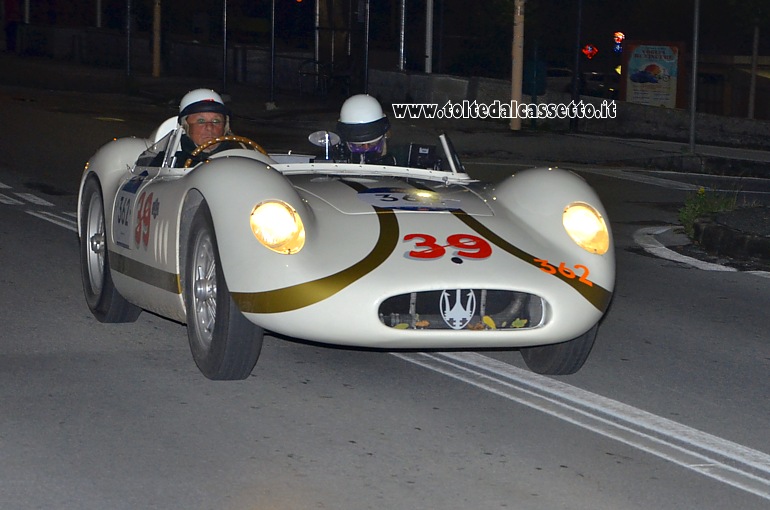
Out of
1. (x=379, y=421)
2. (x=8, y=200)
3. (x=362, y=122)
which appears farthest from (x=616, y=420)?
(x=8, y=200)

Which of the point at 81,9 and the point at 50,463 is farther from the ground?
the point at 81,9

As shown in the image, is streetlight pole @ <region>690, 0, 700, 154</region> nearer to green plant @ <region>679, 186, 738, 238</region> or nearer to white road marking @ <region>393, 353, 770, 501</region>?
green plant @ <region>679, 186, 738, 238</region>

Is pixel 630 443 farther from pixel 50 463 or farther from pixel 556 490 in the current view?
pixel 50 463

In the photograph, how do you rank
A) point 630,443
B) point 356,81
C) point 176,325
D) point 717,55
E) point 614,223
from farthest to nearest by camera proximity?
1. point 717,55
2. point 356,81
3. point 614,223
4. point 176,325
5. point 630,443

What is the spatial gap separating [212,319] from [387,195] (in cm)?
108

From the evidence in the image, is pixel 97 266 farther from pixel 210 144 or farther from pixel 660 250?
pixel 660 250

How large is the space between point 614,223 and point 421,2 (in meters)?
42.5

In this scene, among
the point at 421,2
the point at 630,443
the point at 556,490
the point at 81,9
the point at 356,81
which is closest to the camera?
the point at 556,490

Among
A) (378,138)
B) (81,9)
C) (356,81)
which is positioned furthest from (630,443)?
(81,9)

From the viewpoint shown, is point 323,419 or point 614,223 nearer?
point 323,419

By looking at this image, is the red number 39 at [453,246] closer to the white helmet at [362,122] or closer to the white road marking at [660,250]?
the white helmet at [362,122]

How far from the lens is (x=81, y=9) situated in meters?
65.0

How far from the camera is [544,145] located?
21.4 meters

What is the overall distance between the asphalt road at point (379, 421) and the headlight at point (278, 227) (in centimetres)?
69
